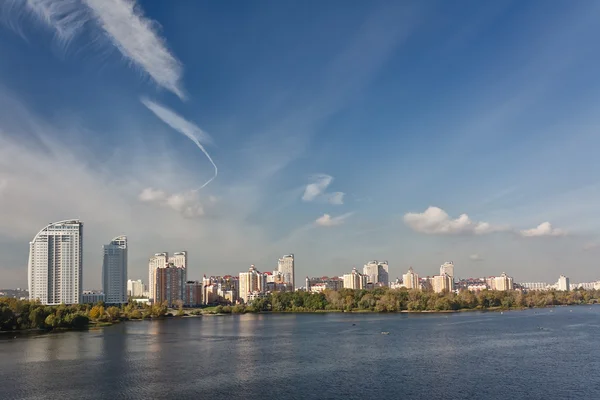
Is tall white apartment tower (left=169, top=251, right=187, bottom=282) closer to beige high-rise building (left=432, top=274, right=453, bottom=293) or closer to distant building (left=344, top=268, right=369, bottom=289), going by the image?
distant building (left=344, top=268, right=369, bottom=289)

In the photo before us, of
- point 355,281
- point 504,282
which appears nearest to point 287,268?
point 355,281

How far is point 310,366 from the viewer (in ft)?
64.3

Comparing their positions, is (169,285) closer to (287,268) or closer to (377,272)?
(287,268)

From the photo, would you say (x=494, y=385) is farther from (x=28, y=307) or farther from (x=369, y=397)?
(x=28, y=307)

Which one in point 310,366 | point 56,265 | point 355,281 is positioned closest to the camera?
point 310,366

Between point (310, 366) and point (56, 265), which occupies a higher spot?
point (56, 265)

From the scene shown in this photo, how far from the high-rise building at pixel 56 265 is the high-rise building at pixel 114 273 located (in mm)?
10713

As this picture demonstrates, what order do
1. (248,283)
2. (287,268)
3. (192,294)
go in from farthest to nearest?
(287,268), (248,283), (192,294)

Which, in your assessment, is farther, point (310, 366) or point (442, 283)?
point (442, 283)

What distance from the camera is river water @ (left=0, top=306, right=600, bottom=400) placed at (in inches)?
609

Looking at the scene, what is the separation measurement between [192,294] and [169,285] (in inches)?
183

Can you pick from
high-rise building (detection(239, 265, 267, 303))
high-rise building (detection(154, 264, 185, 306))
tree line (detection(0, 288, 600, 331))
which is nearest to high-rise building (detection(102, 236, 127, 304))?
high-rise building (detection(154, 264, 185, 306))

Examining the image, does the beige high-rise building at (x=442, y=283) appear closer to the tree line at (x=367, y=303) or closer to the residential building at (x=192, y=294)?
the tree line at (x=367, y=303)

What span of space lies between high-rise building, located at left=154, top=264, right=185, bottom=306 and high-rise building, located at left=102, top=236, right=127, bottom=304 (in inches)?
246
